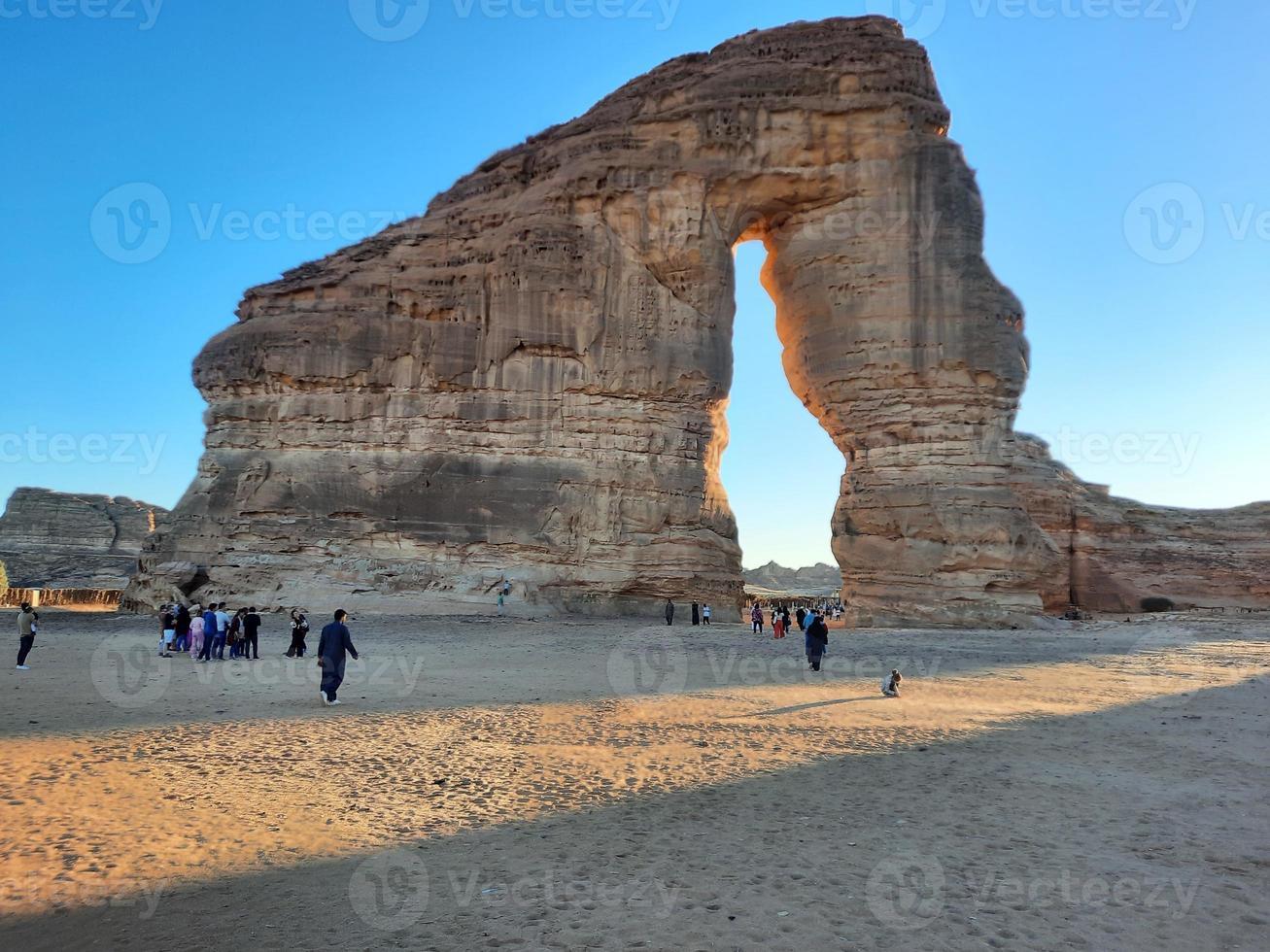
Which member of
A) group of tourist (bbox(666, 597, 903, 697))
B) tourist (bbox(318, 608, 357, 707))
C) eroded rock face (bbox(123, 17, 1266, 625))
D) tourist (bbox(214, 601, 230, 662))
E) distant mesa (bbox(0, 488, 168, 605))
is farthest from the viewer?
distant mesa (bbox(0, 488, 168, 605))

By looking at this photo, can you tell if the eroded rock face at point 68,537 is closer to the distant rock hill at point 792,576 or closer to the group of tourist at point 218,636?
the group of tourist at point 218,636

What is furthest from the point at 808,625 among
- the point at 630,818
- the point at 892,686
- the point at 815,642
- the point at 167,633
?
the point at 167,633

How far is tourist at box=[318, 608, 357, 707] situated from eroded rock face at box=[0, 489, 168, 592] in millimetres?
62483

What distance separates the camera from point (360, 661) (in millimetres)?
16672

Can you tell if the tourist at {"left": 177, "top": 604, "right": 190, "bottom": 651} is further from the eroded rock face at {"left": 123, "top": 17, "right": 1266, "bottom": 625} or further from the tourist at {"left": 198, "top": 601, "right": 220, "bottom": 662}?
the eroded rock face at {"left": 123, "top": 17, "right": 1266, "bottom": 625}

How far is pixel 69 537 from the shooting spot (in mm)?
67562

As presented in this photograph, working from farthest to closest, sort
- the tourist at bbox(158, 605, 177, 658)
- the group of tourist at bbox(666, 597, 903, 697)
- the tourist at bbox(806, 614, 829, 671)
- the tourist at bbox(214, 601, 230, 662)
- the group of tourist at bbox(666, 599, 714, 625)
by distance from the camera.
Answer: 1. the group of tourist at bbox(666, 599, 714, 625)
2. the tourist at bbox(158, 605, 177, 658)
3. the tourist at bbox(214, 601, 230, 662)
4. the tourist at bbox(806, 614, 829, 671)
5. the group of tourist at bbox(666, 597, 903, 697)

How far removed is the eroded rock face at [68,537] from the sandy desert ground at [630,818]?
62.1 metres

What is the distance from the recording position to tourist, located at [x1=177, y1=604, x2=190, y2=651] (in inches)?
779

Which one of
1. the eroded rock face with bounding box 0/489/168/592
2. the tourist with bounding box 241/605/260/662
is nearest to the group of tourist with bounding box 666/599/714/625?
the tourist with bounding box 241/605/260/662

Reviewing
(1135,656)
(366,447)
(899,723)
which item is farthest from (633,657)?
(366,447)

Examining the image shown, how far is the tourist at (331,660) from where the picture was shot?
11.1 metres

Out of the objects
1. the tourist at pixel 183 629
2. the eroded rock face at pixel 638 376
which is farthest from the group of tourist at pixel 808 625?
the tourist at pixel 183 629

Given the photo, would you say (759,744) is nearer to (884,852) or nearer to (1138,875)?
(884,852)
